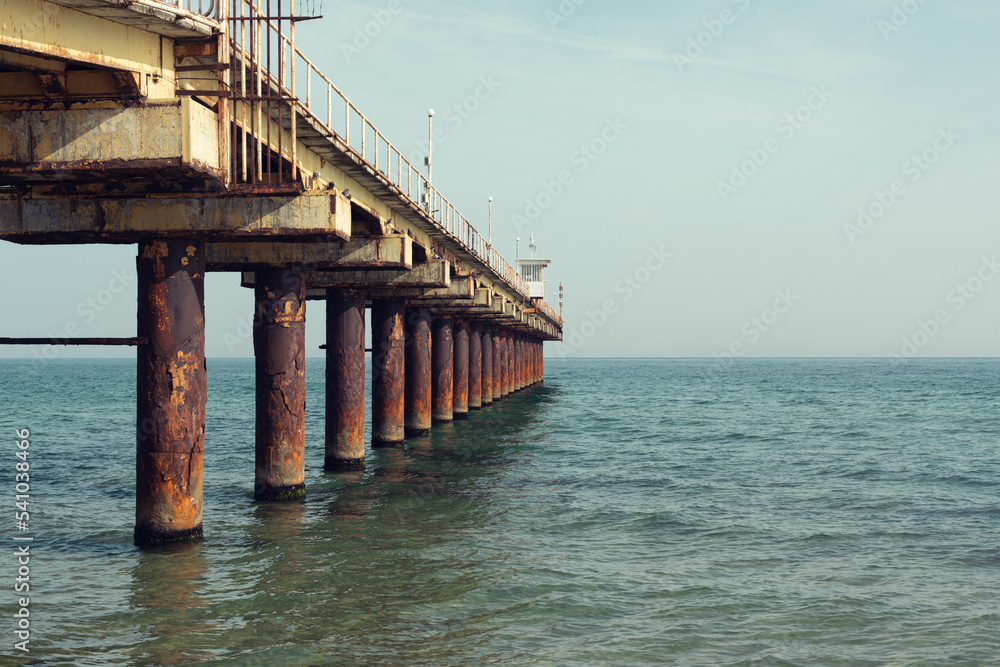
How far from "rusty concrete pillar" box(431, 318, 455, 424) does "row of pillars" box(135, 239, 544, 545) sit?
8497 mm

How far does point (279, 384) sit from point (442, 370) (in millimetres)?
18934

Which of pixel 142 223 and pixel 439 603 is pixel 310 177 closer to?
pixel 142 223

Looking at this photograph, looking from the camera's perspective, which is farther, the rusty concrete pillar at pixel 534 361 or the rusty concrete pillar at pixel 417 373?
the rusty concrete pillar at pixel 534 361

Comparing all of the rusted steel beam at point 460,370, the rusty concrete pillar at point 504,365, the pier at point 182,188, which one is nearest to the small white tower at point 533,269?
the rusty concrete pillar at point 504,365

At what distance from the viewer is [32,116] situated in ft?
33.5

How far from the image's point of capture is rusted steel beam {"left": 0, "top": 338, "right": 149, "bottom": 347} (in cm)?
1214

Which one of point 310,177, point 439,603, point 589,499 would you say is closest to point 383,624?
point 439,603

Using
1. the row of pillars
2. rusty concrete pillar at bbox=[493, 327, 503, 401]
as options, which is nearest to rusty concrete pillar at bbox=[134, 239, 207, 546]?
the row of pillars

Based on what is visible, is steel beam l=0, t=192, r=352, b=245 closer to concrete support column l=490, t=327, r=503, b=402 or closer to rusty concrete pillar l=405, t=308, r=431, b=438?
rusty concrete pillar l=405, t=308, r=431, b=438

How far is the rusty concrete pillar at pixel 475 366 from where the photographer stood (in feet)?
148

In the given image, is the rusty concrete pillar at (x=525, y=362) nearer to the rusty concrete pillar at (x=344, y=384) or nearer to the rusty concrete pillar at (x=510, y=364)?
the rusty concrete pillar at (x=510, y=364)

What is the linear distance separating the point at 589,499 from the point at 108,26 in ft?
42.3

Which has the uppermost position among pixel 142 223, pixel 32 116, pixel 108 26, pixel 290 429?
pixel 108 26

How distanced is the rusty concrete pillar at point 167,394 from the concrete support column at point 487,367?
3673 centimetres
